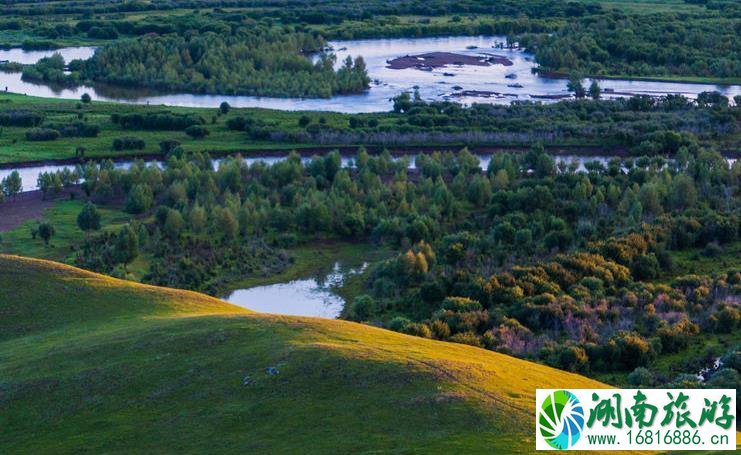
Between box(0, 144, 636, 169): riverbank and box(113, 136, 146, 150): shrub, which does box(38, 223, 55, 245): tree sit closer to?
box(0, 144, 636, 169): riverbank

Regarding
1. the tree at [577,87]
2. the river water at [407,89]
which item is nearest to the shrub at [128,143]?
the river water at [407,89]

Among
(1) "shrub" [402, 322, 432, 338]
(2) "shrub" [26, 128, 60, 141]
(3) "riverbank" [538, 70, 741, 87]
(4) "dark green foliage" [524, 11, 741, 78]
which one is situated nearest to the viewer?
(1) "shrub" [402, 322, 432, 338]

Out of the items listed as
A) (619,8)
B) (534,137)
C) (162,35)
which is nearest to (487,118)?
(534,137)

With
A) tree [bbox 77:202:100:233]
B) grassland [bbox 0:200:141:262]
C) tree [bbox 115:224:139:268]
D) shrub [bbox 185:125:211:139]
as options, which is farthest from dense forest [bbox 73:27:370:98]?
tree [bbox 115:224:139:268]

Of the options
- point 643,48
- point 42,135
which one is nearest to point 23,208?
point 42,135

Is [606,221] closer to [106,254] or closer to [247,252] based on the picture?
[247,252]
